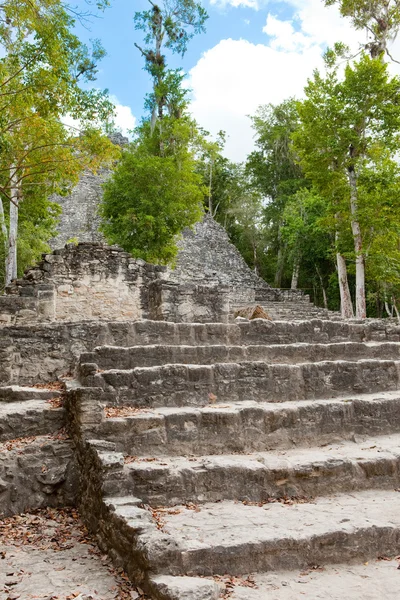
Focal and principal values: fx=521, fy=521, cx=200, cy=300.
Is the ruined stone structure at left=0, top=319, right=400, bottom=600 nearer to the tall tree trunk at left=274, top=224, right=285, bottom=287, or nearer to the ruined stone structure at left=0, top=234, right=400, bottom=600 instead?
the ruined stone structure at left=0, top=234, right=400, bottom=600

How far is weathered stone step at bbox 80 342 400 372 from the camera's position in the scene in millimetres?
6812

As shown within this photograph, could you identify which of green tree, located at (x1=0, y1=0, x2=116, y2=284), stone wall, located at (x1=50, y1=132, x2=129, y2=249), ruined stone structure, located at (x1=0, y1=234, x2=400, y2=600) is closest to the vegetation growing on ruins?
green tree, located at (x1=0, y1=0, x2=116, y2=284)

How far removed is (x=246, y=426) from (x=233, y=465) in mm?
885

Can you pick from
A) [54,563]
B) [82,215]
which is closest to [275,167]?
[82,215]

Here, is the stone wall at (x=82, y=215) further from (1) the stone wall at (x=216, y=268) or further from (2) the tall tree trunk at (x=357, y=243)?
(2) the tall tree trunk at (x=357, y=243)

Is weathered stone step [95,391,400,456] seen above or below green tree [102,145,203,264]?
below

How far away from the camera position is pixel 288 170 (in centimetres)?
3753

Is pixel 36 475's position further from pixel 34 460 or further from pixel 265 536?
pixel 265 536

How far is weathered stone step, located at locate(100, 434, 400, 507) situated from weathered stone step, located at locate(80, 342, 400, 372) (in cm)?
191

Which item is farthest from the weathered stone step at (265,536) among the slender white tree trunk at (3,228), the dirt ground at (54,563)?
the slender white tree trunk at (3,228)

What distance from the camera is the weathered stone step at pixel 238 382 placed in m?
5.91

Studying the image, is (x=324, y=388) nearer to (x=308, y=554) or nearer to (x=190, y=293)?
(x=308, y=554)

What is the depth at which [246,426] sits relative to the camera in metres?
5.52

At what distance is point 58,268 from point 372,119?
13.1 metres
